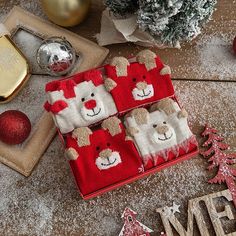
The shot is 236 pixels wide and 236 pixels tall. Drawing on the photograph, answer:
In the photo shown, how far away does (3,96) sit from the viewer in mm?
1095

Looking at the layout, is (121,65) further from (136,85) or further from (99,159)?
(99,159)

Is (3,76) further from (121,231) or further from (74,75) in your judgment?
(121,231)

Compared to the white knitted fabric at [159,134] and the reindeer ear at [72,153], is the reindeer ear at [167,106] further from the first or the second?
the reindeer ear at [72,153]

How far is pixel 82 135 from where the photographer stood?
0.99m

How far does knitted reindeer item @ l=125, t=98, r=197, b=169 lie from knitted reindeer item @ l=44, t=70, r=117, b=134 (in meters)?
0.06

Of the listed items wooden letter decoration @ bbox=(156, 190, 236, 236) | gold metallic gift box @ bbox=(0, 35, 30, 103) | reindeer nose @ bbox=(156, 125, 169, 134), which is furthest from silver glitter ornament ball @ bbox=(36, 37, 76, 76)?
wooden letter decoration @ bbox=(156, 190, 236, 236)

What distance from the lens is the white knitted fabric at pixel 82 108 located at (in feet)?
3.31

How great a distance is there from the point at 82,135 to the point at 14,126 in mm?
150

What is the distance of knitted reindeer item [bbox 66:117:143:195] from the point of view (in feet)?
3.19

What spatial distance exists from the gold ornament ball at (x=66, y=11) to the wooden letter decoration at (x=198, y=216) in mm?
475

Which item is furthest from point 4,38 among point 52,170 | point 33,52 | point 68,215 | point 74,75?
point 68,215

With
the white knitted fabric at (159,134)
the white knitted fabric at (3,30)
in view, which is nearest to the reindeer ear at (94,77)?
the white knitted fabric at (159,134)

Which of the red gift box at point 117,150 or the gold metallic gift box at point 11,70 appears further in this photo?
the gold metallic gift box at point 11,70

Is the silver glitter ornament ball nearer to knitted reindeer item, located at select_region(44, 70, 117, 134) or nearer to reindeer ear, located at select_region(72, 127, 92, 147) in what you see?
knitted reindeer item, located at select_region(44, 70, 117, 134)
